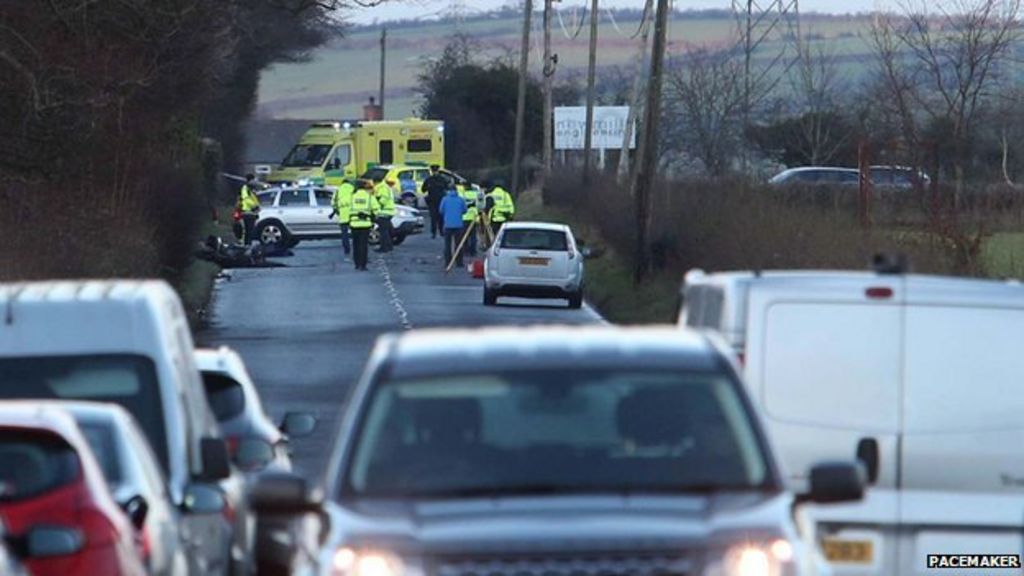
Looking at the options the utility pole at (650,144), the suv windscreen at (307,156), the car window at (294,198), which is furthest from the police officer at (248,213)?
the suv windscreen at (307,156)

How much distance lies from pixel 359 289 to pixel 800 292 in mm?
31506

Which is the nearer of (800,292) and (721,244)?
(800,292)

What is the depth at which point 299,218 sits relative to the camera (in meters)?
59.3

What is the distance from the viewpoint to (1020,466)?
454 inches

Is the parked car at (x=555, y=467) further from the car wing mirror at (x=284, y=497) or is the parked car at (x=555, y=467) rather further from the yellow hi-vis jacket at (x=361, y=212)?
the yellow hi-vis jacket at (x=361, y=212)

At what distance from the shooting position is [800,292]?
11.7 m

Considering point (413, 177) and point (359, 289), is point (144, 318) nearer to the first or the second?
point (359, 289)

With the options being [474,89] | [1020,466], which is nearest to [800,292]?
[1020,466]

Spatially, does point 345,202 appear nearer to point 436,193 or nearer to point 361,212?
point 361,212

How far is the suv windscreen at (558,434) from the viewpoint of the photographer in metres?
8.23

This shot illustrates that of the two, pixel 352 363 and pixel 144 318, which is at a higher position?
pixel 144 318

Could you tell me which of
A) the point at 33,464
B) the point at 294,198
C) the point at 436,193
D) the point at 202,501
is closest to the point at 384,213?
the point at 294,198

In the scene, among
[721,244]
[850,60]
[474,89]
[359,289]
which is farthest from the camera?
[474,89]

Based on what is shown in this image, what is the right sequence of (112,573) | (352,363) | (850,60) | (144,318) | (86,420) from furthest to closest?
(850,60) → (352,363) → (144,318) → (86,420) → (112,573)
